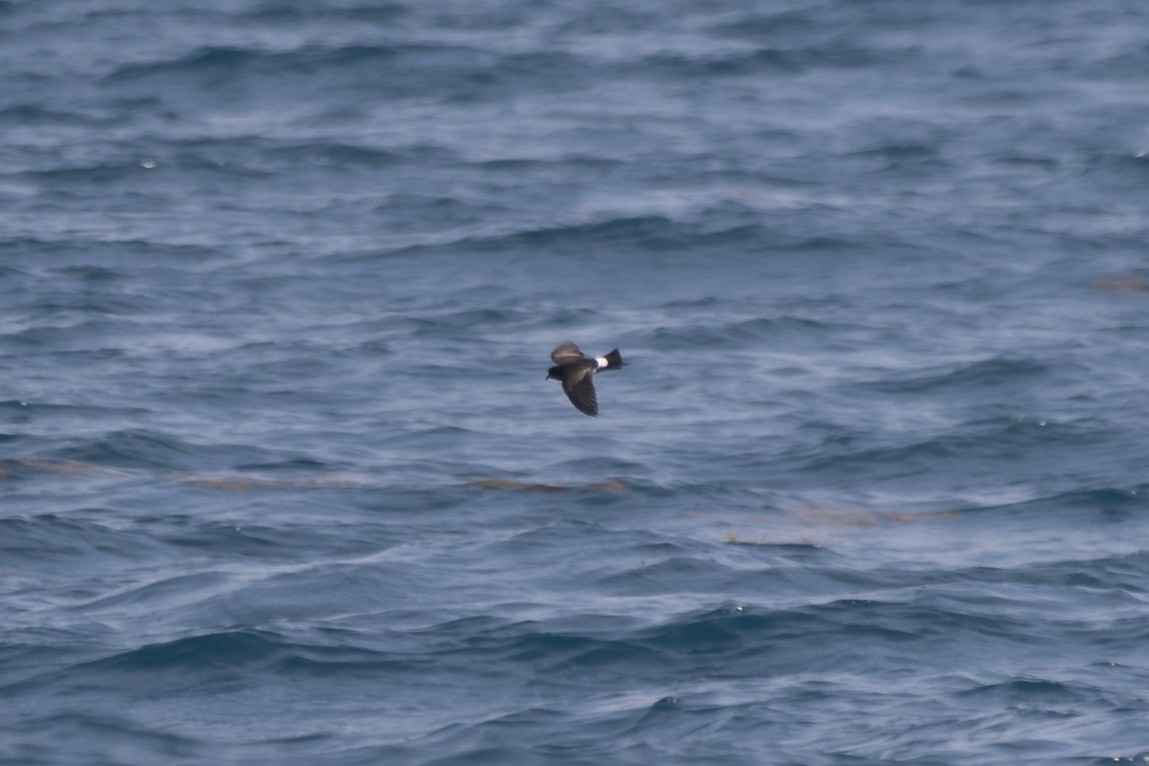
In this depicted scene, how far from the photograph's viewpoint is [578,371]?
10586mm

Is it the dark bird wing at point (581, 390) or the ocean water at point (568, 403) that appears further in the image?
the dark bird wing at point (581, 390)

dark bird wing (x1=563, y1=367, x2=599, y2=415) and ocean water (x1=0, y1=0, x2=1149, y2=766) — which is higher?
dark bird wing (x1=563, y1=367, x2=599, y2=415)

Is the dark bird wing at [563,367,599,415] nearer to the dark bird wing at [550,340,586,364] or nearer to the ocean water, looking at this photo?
the dark bird wing at [550,340,586,364]

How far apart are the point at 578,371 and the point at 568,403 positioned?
3.27m

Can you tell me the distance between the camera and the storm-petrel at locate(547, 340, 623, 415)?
33.5ft

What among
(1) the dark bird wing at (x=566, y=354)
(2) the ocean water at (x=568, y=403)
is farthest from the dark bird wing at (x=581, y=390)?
(2) the ocean water at (x=568, y=403)

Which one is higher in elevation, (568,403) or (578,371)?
(578,371)

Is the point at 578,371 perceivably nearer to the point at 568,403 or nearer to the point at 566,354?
the point at 566,354

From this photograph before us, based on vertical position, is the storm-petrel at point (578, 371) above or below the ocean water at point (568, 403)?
above

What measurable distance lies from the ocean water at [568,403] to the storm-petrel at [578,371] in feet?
3.10

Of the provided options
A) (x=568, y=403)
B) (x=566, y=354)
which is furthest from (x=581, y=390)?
(x=568, y=403)

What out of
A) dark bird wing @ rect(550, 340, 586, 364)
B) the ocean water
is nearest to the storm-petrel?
dark bird wing @ rect(550, 340, 586, 364)

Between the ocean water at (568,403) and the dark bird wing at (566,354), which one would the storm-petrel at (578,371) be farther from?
the ocean water at (568,403)

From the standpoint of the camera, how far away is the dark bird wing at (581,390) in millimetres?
10141
